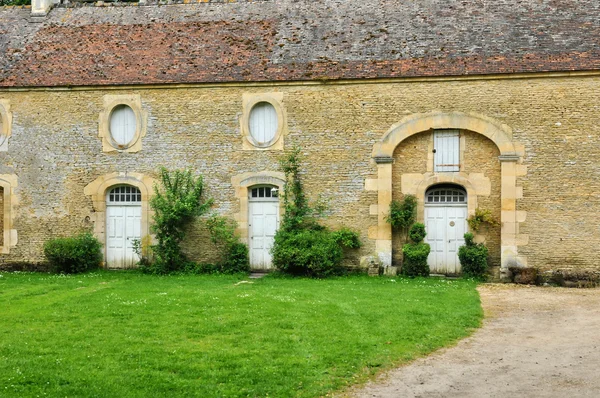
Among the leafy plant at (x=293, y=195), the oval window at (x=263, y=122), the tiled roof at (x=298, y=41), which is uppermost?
the tiled roof at (x=298, y=41)

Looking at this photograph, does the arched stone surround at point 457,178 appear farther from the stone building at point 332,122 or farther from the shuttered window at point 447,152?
the shuttered window at point 447,152

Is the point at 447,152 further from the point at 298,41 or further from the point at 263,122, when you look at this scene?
the point at 298,41

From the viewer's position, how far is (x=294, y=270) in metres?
18.9

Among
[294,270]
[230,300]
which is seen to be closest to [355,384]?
[230,300]

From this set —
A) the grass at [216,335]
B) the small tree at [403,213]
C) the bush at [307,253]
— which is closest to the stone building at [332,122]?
the small tree at [403,213]

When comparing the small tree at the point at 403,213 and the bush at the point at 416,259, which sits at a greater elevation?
the small tree at the point at 403,213

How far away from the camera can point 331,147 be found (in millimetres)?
19312

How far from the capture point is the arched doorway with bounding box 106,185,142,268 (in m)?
20.5

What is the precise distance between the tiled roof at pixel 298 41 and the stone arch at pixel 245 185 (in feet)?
8.72

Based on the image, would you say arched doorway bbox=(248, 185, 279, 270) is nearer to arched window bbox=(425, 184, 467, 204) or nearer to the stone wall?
the stone wall

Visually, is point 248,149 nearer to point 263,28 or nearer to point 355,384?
point 263,28

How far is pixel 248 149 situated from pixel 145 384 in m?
12.0

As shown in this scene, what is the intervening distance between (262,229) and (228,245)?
3.51ft

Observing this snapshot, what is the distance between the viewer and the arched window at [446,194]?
1922 centimetres
